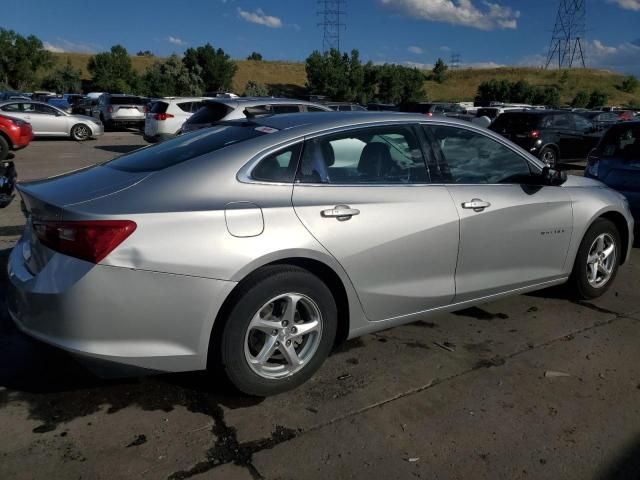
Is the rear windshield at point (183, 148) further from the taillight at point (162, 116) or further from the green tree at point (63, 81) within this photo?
the green tree at point (63, 81)

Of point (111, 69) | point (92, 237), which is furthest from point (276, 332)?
point (111, 69)

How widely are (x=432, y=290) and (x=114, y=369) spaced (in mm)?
1923

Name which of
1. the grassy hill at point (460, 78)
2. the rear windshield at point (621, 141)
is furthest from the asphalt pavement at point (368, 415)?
the grassy hill at point (460, 78)

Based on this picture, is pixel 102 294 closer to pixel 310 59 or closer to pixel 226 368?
pixel 226 368

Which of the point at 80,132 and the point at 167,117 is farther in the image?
the point at 80,132

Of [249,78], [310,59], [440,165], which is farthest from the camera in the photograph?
[249,78]

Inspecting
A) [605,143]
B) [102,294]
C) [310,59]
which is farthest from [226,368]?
[310,59]

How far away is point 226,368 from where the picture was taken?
2.86m

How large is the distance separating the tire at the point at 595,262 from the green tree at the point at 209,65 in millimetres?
68021

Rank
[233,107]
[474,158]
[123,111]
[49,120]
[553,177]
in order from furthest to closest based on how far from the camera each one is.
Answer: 1. [123,111]
2. [49,120]
3. [233,107]
4. [553,177]
5. [474,158]

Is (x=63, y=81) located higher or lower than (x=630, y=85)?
lower

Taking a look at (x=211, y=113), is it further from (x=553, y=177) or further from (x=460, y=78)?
(x=460, y=78)

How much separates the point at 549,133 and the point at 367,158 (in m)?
11.8

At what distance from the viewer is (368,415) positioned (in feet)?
9.69
